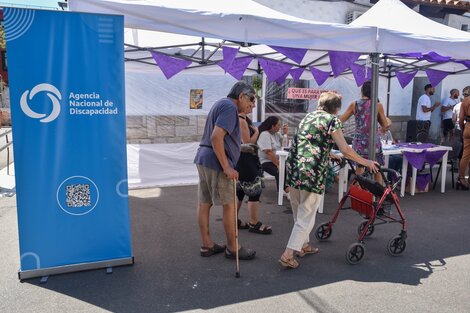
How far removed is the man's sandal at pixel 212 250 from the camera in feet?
13.0

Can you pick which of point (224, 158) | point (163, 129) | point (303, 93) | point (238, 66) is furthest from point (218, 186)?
point (303, 93)

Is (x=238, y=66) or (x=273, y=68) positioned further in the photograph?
(x=273, y=68)

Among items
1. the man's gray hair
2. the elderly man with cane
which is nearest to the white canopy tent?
the man's gray hair

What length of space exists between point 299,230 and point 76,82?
2345 mm

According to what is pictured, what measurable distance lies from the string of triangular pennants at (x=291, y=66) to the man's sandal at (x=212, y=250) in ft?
7.91

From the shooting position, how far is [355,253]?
3.81 metres

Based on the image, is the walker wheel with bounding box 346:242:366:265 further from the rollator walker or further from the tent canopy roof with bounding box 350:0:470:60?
the tent canopy roof with bounding box 350:0:470:60

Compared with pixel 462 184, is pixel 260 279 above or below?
below

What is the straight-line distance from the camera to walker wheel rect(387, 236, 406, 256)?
4005mm

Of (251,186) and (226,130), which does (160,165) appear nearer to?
(251,186)

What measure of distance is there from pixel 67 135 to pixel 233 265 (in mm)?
1932

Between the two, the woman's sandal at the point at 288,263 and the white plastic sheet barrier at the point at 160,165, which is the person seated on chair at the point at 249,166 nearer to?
the woman's sandal at the point at 288,263

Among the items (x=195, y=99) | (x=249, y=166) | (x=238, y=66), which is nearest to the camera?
(x=249, y=166)

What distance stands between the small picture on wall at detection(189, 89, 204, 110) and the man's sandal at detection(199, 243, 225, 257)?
13.1ft
